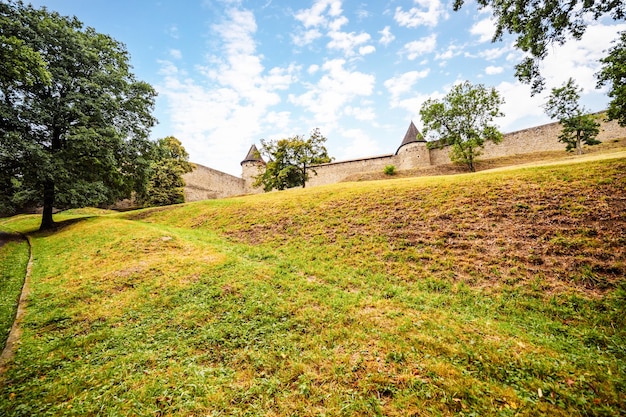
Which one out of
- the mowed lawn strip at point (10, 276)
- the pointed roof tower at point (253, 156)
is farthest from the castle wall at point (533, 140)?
the mowed lawn strip at point (10, 276)

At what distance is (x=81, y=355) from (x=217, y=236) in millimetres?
8286

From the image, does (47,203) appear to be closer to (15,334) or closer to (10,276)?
(10,276)

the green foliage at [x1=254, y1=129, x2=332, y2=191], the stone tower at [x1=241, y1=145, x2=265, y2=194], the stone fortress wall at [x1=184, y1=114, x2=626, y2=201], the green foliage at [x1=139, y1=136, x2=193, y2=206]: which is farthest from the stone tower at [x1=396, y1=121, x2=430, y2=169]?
the green foliage at [x1=139, y1=136, x2=193, y2=206]

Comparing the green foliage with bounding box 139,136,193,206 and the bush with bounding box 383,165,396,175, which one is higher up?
the green foliage with bounding box 139,136,193,206

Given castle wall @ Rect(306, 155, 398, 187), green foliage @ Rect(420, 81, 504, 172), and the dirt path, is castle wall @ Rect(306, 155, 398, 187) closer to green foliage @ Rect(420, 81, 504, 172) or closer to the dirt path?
green foliage @ Rect(420, 81, 504, 172)

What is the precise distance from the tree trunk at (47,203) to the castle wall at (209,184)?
1924 centimetres

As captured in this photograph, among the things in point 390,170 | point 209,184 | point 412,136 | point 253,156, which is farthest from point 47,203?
point 412,136

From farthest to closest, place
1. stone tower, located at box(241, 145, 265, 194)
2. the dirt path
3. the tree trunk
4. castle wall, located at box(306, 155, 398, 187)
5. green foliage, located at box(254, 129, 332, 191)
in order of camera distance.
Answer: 1. stone tower, located at box(241, 145, 265, 194)
2. castle wall, located at box(306, 155, 398, 187)
3. green foliage, located at box(254, 129, 332, 191)
4. the tree trunk
5. the dirt path

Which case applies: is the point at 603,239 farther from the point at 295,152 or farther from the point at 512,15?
the point at 295,152

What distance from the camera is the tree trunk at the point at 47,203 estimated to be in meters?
15.2

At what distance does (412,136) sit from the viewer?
3562 cm

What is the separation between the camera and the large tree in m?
12.8

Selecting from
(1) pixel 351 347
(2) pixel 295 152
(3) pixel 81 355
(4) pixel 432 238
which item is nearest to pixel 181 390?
(3) pixel 81 355

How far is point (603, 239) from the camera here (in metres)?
6.18
